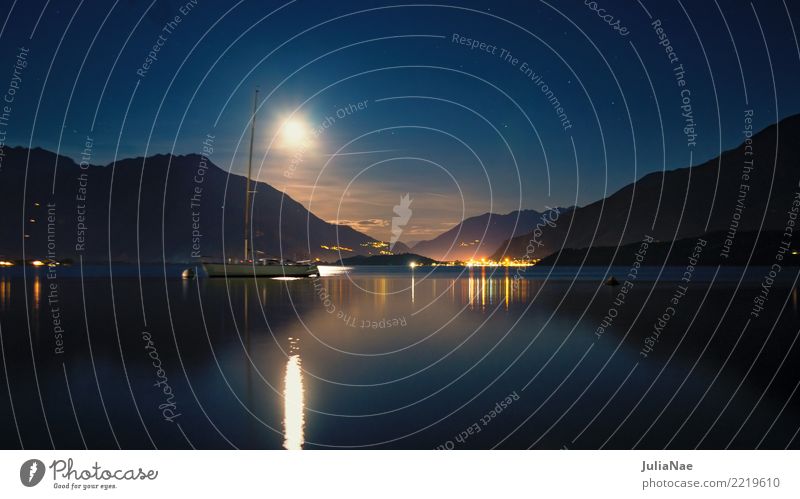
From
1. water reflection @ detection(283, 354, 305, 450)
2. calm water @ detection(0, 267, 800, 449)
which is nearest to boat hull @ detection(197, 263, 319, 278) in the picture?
calm water @ detection(0, 267, 800, 449)

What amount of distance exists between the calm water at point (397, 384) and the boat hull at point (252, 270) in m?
58.8

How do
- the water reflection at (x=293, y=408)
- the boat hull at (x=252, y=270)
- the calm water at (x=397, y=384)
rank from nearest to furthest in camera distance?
1. the water reflection at (x=293, y=408)
2. the calm water at (x=397, y=384)
3. the boat hull at (x=252, y=270)

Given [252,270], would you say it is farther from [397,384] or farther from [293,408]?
[293,408]

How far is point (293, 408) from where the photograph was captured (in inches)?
566

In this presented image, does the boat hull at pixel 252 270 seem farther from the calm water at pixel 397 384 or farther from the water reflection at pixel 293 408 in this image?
the water reflection at pixel 293 408

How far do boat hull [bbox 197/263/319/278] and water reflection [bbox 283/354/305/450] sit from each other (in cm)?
6936

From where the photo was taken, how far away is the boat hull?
9344 centimetres

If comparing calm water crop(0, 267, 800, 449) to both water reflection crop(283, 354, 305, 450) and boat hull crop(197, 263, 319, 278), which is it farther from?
boat hull crop(197, 263, 319, 278)

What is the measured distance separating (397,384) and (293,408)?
4.12m

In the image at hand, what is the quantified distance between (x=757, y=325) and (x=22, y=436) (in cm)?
3175

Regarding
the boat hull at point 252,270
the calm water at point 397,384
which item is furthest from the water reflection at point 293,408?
the boat hull at point 252,270

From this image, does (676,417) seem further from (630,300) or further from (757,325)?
(630,300)

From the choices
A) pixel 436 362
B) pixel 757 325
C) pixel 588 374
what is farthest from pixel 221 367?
pixel 757 325

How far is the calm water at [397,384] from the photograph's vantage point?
12.6 meters
